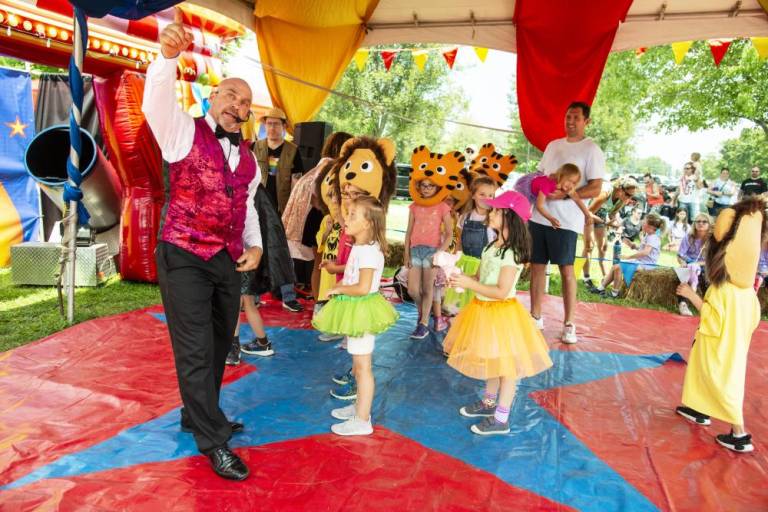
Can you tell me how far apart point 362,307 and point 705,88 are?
16.1 metres

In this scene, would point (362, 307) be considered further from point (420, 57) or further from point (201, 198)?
point (420, 57)

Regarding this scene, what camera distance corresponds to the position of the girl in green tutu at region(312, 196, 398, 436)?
2756 millimetres

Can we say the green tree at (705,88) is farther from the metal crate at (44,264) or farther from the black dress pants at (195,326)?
the black dress pants at (195,326)

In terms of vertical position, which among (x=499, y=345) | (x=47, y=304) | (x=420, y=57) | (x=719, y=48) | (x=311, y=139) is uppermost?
(x=719, y=48)

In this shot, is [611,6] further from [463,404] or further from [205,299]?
[205,299]

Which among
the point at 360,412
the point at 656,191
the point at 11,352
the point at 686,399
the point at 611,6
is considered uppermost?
the point at 611,6

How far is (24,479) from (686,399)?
11.1 ft

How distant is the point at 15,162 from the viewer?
6633 mm

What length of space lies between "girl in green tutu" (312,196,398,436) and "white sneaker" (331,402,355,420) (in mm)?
112

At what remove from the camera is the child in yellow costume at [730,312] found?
282 cm

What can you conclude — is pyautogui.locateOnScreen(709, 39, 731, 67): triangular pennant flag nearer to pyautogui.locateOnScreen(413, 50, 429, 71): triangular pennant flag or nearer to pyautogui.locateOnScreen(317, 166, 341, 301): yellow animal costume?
pyautogui.locateOnScreen(413, 50, 429, 71): triangular pennant flag

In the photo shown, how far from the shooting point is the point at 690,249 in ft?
20.1

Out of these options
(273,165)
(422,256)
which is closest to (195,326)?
(422,256)

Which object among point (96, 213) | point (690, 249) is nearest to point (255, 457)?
point (96, 213)
